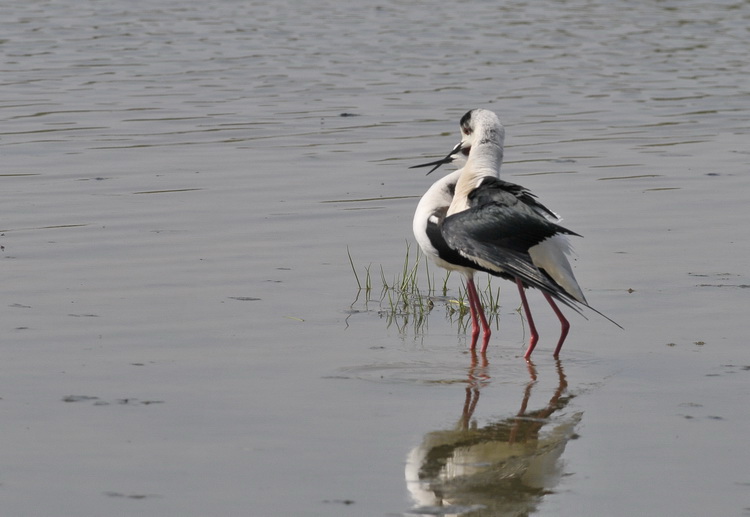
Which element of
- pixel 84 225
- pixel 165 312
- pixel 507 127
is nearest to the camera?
pixel 165 312

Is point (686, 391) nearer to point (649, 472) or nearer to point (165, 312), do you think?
point (649, 472)

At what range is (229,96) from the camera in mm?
16609

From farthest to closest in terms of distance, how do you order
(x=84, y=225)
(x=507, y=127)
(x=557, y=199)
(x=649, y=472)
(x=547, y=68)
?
1. (x=547, y=68)
2. (x=507, y=127)
3. (x=557, y=199)
4. (x=84, y=225)
5. (x=649, y=472)

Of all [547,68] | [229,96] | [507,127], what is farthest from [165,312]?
[547,68]

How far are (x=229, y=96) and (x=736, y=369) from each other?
422 inches

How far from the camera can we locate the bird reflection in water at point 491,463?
513cm

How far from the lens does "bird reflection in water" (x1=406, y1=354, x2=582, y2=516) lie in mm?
5129

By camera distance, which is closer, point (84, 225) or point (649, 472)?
point (649, 472)

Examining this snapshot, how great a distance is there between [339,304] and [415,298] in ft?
1.50

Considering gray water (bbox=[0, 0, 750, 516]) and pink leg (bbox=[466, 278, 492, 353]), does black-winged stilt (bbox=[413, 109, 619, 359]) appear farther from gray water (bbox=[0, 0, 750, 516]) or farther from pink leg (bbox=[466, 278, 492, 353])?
gray water (bbox=[0, 0, 750, 516])

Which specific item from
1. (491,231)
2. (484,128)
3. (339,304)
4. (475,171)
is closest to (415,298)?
(339,304)

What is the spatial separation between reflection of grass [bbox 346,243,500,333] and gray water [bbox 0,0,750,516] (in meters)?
0.07

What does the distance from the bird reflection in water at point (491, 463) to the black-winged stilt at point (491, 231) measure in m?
0.77

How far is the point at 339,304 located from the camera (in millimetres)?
8156
